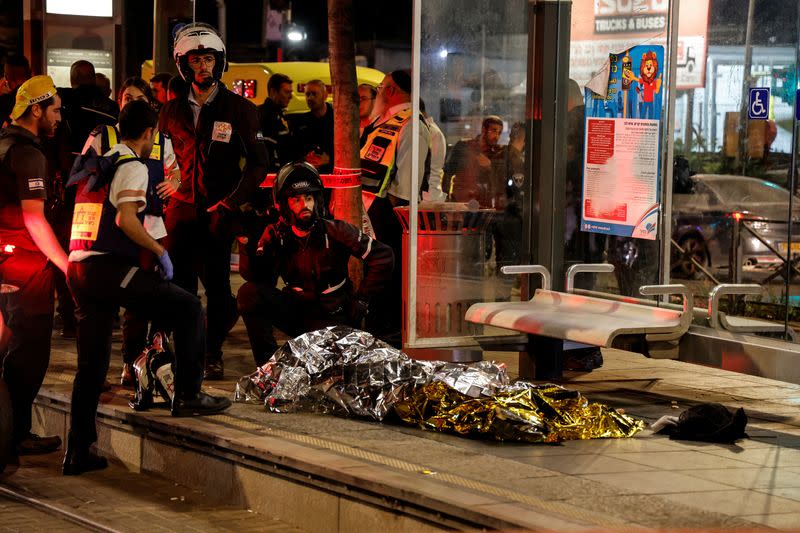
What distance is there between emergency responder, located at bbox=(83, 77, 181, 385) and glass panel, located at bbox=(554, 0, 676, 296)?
2679 millimetres

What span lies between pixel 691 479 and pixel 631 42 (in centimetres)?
354

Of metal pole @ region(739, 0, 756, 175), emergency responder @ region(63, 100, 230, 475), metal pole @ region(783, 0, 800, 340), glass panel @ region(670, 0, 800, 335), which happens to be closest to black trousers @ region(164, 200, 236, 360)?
emergency responder @ region(63, 100, 230, 475)

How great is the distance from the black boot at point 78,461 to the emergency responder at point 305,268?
4.68ft

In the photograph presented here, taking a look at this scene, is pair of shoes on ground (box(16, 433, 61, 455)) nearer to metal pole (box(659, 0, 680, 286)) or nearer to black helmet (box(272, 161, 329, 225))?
black helmet (box(272, 161, 329, 225))

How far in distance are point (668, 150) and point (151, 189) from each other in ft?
10.5

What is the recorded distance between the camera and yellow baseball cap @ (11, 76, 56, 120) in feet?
25.5

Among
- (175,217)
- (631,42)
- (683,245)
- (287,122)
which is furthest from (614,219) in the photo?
(287,122)

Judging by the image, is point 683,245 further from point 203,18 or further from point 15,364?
point 203,18

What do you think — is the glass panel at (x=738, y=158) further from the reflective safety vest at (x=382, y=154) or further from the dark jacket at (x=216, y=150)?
the dark jacket at (x=216, y=150)

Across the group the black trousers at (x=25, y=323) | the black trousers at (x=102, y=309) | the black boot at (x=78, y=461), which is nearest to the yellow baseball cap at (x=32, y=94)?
the black trousers at (x=25, y=323)

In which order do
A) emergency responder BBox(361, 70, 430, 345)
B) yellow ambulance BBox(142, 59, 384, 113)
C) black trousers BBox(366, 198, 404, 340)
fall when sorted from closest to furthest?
emergency responder BBox(361, 70, 430, 345) < black trousers BBox(366, 198, 404, 340) < yellow ambulance BBox(142, 59, 384, 113)

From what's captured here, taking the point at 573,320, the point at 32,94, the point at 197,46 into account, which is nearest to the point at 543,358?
the point at 573,320

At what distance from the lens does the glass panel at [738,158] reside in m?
8.22

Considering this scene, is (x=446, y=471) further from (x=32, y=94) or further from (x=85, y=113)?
(x=85, y=113)
